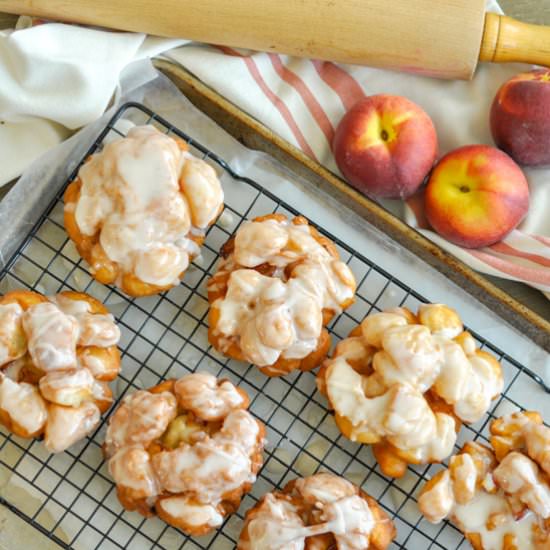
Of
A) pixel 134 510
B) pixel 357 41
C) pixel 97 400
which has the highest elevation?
pixel 357 41

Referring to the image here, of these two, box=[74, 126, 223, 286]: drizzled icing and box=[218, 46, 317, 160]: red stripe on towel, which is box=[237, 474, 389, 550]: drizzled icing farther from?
box=[218, 46, 317, 160]: red stripe on towel

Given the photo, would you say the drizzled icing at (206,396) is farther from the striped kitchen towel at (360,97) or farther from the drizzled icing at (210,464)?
the striped kitchen towel at (360,97)

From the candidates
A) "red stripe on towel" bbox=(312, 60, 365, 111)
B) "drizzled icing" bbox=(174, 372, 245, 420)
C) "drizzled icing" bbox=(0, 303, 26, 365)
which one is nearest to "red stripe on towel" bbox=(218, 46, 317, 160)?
"red stripe on towel" bbox=(312, 60, 365, 111)

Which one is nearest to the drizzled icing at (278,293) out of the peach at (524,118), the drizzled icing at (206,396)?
the drizzled icing at (206,396)

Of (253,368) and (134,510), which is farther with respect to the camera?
(253,368)

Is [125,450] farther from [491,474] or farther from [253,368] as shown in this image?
[491,474]

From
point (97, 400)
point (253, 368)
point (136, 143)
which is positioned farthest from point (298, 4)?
point (97, 400)
